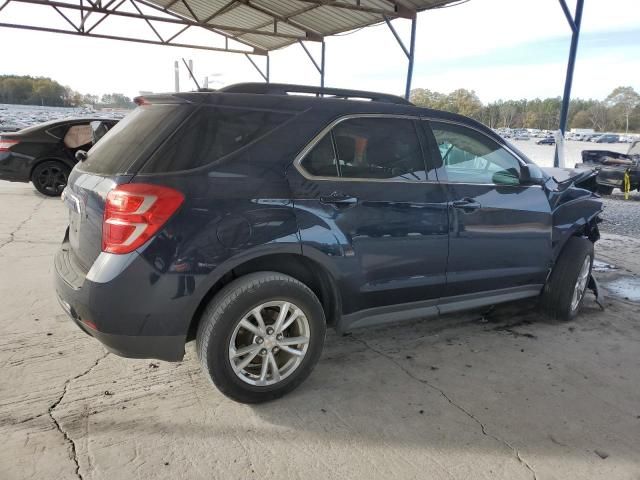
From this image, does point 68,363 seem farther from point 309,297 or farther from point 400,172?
point 400,172

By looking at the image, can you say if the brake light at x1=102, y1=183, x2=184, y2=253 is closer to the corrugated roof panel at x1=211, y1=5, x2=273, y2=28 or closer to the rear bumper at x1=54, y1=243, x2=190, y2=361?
the rear bumper at x1=54, y1=243, x2=190, y2=361

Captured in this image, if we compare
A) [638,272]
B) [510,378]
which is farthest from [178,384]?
[638,272]

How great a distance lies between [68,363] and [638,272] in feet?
20.6

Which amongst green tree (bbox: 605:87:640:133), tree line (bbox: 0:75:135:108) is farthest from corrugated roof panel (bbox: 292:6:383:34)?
green tree (bbox: 605:87:640:133)

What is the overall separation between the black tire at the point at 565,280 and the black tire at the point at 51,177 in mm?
8859

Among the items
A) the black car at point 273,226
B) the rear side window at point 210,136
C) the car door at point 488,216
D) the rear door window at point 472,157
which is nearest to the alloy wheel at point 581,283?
the car door at point 488,216

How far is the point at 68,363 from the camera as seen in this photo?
10.5 feet

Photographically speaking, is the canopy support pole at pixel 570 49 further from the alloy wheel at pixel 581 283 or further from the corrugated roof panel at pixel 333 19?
the alloy wheel at pixel 581 283

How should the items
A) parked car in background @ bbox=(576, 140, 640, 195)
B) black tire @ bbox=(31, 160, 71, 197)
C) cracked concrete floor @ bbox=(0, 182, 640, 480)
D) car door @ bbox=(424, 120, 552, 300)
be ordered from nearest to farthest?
cracked concrete floor @ bbox=(0, 182, 640, 480)
car door @ bbox=(424, 120, 552, 300)
black tire @ bbox=(31, 160, 71, 197)
parked car in background @ bbox=(576, 140, 640, 195)

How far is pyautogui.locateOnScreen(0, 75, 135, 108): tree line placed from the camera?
36938 millimetres

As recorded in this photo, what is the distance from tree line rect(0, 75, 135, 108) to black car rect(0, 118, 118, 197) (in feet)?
90.3

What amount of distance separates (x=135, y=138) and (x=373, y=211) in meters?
1.45

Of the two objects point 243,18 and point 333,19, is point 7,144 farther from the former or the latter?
point 243,18

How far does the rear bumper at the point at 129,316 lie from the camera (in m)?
2.39
